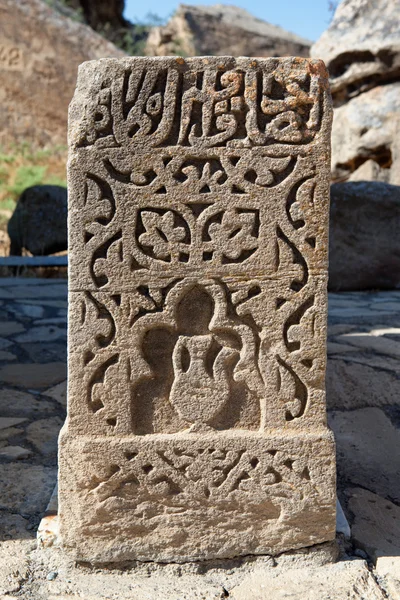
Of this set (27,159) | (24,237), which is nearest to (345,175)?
(24,237)

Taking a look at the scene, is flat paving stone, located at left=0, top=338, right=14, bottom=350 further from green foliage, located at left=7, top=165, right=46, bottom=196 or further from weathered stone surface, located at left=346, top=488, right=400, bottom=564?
green foliage, located at left=7, top=165, right=46, bottom=196

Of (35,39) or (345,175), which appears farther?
(35,39)

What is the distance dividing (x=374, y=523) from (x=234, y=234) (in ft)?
3.11

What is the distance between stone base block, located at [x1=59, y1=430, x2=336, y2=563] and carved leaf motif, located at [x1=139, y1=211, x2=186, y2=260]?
47 centimetres

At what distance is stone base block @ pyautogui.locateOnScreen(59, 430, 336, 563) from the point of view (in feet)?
5.45

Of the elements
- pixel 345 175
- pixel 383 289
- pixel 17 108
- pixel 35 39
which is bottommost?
pixel 383 289

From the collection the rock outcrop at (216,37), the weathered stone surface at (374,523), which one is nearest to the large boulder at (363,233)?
the weathered stone surface at (374,523)

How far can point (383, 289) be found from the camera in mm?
5762

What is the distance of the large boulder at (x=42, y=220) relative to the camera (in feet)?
21.9

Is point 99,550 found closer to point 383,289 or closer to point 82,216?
point 82,216

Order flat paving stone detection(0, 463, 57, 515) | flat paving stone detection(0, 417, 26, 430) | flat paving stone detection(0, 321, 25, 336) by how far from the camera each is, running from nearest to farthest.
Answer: flat paving stone detection(0, 463, 57, 515)
flat paving stone detection(0, 417, 26, 430)
flat paving stone detection(0, 321, 25, 336)

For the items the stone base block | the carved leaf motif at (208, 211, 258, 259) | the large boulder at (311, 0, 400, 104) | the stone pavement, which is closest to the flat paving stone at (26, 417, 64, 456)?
the stone pavement

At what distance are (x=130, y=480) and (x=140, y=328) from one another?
1.28 ft

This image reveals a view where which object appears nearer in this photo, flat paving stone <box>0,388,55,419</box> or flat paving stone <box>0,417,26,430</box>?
Answer: flat paving stone <box>0,417,26,430</box>
